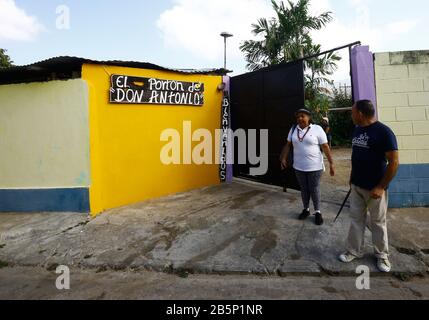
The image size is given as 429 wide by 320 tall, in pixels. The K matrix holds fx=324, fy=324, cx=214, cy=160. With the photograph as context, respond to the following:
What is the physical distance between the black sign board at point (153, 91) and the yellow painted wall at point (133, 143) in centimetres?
10

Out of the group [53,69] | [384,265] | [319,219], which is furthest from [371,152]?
[53,69]

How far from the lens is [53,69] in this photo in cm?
563

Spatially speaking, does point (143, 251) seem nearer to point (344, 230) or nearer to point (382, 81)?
point (344, 230)

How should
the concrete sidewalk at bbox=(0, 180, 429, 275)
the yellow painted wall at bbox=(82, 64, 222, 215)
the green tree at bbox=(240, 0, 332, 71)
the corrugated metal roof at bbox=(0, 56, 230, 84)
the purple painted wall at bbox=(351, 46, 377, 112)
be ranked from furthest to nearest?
1. the green tree at bbox=(240, 0, 332, 71)
2. the yellow painted wall at bbox=(82, 64, 222, 215)
3. the corrugated metal roof at bbox=(0, 56, 230, 84)
4. the purple painted wall at bbox=(351, 46, 377, 112)
5. the concrete sidewalk at bbox=(0, 180, 429, 275)

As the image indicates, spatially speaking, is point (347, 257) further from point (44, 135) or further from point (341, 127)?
point (341, 127)

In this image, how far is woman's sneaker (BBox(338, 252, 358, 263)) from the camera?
3.54 m

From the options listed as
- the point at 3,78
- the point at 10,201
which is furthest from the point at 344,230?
the point at 3,78

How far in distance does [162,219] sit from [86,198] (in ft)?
4.52

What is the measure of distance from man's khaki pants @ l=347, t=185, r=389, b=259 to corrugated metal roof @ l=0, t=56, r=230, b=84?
14.7 feet

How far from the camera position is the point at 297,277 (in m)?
3.35

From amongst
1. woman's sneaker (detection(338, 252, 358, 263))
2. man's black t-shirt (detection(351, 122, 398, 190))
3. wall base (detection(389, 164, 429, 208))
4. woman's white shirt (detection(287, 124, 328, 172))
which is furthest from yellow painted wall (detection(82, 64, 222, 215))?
man's black t-shirt (detection(351, 122, 398, 190))

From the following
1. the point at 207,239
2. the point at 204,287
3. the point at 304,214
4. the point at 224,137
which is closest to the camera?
the point at 204,287

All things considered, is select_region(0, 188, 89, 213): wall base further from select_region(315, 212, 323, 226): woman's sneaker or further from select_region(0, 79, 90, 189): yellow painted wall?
select_region(315, 212, 323, 226): woman's sneaker

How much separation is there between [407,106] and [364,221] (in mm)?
2558
